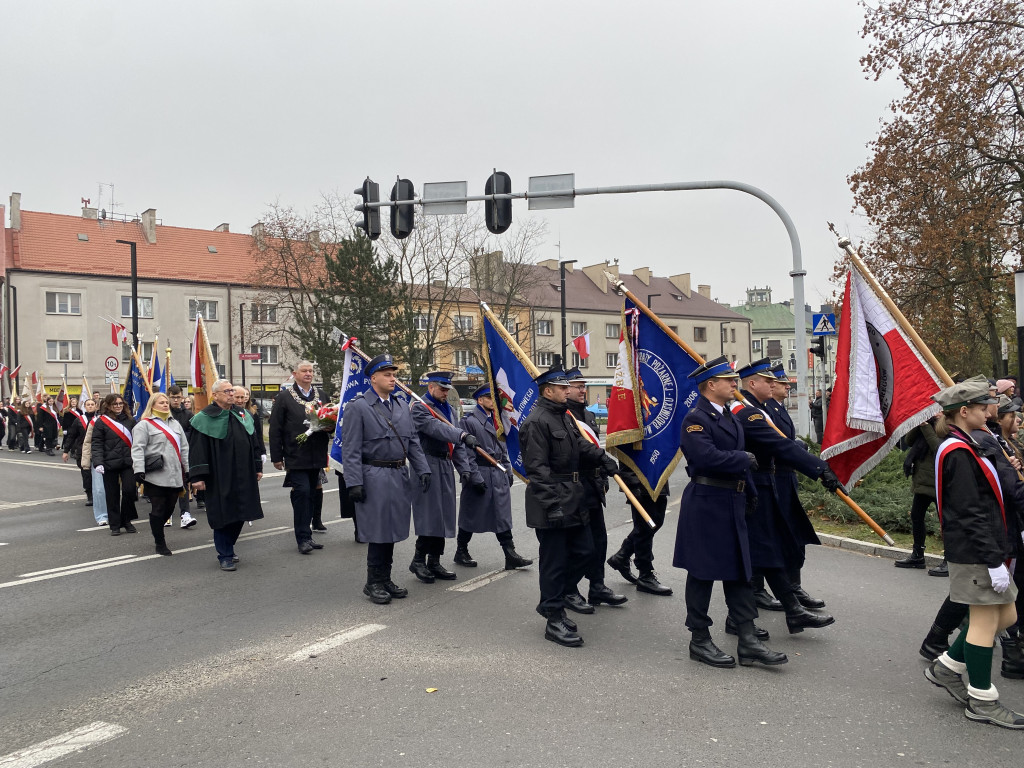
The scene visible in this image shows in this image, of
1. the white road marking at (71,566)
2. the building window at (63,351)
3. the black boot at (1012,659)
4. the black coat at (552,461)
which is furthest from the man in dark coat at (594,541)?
the building window at (63,351)

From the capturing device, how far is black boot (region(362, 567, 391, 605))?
22.9 ft

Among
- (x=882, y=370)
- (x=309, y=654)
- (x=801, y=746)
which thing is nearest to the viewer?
(x=801, y=746)

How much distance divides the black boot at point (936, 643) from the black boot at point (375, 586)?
396cm

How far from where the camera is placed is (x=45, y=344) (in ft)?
171

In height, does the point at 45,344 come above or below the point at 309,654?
above

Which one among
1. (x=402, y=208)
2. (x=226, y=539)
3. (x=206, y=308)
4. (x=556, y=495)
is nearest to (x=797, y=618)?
(x=556, y=495)

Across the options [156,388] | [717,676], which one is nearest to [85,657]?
[717,676]

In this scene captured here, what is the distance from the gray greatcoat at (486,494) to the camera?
812 centimetres

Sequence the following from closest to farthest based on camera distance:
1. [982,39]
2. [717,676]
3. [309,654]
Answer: [717,676]
[309,654]
[982,39]

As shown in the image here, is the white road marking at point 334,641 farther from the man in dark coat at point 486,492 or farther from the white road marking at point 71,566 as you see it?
the white road marking at point 71,566

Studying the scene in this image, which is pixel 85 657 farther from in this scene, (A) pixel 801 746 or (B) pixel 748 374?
(B) pixel 748 374

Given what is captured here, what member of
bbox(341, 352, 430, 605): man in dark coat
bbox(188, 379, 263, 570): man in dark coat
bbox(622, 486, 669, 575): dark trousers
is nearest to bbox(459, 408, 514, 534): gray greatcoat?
bbox(341, 352, 430, 605): man in dark coat

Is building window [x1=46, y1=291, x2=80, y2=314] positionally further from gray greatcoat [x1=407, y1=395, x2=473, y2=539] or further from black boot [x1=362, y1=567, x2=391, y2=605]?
black boot [x1=362, y1=567, x2=391, y2=605]

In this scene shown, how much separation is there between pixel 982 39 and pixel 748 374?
17113 millimetres
